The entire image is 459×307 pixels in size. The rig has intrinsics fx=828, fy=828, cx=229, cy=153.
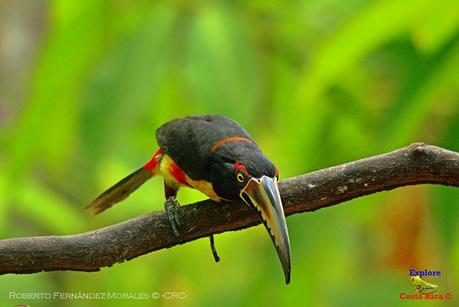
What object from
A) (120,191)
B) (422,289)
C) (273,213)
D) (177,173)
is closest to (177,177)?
(177,173)

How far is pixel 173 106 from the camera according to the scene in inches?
84.7

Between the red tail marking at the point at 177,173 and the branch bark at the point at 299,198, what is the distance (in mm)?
376

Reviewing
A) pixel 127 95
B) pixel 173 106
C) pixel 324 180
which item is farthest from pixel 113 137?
pixel 324 180

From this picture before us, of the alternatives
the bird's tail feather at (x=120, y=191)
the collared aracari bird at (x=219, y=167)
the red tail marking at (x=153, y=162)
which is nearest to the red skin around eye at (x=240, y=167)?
the collared aracari bird at (x=219, y=167)

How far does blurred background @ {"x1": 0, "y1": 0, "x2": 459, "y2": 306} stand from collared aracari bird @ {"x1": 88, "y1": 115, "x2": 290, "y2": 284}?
0.29 ft

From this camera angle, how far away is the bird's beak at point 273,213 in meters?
1.50

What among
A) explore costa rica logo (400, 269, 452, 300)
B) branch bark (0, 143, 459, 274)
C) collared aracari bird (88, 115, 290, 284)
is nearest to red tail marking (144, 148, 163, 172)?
collared aracari bird (88, 115, 290, 284)

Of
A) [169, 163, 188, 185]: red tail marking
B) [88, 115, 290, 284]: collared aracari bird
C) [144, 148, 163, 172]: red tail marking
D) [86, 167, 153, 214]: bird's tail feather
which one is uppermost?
[88, 115, 290, 284]: collared aracari bird

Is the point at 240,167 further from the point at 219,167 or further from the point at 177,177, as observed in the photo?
the point at 177,177

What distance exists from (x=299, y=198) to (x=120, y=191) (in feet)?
2.69

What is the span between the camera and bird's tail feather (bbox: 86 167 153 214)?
2.24 metres

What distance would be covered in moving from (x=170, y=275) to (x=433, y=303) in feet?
2.75

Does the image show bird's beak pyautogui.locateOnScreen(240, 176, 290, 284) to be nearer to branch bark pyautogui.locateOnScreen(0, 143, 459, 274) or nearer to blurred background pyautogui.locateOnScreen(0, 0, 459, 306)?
branch bark pyautogui.locateOnScreen(0, 143, 459, 274)

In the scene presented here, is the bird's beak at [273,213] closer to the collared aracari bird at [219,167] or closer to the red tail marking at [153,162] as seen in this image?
the collared aracari bird at [219,167]
